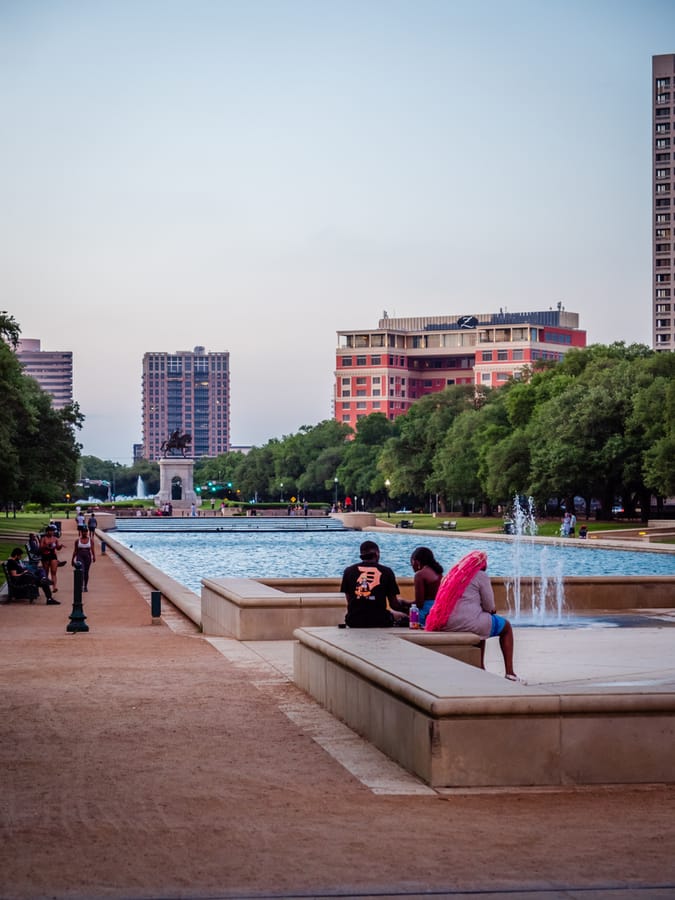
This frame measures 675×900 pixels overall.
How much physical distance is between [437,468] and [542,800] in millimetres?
114730

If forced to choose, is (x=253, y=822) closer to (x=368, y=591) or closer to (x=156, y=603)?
(x=368, y=591)

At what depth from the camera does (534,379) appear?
107188 millimetres

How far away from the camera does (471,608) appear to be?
1316 centimetres

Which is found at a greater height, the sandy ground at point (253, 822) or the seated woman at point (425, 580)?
the seated woman at point (425, 580)

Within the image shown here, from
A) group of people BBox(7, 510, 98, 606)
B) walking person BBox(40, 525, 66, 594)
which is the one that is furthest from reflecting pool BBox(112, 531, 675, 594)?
walking person BBox(40, 525, 66, 594)

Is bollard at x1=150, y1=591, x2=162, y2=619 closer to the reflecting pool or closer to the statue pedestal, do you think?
the reflecting pool

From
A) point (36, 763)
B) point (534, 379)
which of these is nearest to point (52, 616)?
point (36, 763)

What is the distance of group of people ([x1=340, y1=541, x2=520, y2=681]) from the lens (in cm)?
1308

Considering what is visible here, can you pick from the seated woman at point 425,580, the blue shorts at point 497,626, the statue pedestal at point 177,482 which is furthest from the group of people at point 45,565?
the statue pedestal at point 177,482

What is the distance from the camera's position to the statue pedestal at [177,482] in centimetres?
14650

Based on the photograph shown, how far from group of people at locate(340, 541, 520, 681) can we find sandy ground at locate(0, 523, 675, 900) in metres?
1.71

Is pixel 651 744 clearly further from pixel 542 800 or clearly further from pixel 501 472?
pixel 501 472

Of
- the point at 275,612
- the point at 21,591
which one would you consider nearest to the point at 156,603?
the point at 275,612

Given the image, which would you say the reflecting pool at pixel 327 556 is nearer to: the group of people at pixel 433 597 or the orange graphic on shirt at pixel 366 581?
the group of people at pixel 433 597
